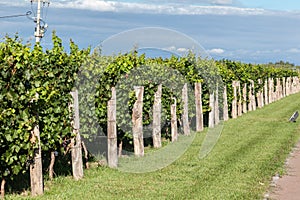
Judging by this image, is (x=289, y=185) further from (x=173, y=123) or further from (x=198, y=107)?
(x=198, y=107)

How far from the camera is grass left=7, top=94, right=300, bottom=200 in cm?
920

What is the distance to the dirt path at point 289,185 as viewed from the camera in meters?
9.32

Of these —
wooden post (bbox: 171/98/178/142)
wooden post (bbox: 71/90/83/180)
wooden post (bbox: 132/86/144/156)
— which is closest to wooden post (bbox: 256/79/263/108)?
wooden post (bbox: 171/98/178/142)

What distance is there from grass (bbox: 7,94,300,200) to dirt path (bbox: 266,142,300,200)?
0.19 metres

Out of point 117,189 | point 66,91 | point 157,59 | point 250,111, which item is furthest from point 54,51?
point 250,111

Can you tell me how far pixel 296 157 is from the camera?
1338cm

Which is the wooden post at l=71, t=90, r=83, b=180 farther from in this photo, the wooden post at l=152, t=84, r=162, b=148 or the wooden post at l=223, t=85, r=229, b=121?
the wooden post at l=223, t=85, r=229, b=121

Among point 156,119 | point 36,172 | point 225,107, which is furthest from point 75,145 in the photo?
point 225,107

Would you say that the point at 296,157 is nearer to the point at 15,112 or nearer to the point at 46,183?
the point at 46,183

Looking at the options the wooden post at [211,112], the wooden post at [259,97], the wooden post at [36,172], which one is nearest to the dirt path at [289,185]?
the wooden post at [36,172]

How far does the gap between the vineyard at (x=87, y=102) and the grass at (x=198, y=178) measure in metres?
0.55

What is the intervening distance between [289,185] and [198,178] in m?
1.72

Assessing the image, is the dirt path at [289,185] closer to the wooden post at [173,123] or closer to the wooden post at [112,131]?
the wooden post at [112,131]

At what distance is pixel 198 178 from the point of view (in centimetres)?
1052
